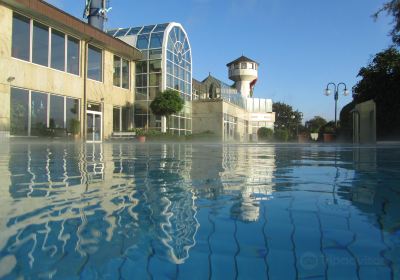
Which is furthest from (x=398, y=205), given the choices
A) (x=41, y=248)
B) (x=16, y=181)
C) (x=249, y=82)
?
(x=249, y=82)

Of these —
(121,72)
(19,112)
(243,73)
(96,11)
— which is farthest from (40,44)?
(243,73)

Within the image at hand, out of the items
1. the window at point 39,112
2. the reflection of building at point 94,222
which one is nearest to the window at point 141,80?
the window at point 39,112

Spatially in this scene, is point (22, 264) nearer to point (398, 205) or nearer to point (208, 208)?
point (208, 208)

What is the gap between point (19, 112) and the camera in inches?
719

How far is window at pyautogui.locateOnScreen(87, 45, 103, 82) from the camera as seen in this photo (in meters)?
23.8

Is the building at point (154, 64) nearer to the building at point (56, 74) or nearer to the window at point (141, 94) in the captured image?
the window at point (141, 94)

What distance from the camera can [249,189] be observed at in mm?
3527

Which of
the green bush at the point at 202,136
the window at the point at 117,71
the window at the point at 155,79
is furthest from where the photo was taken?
the window at the point at 155,79

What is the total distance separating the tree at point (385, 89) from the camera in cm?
2367

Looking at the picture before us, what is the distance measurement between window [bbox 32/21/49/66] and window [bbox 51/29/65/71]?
17.5 inches

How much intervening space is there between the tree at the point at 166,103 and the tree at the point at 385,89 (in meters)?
11.8

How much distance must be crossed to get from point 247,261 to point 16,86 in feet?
61.2

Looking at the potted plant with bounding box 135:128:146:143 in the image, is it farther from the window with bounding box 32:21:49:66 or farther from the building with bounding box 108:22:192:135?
the window with bounding box 32:21:49:66

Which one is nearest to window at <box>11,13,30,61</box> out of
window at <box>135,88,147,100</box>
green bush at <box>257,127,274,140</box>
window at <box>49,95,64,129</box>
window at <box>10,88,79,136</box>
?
window at <box>10,88,79,136</box>
